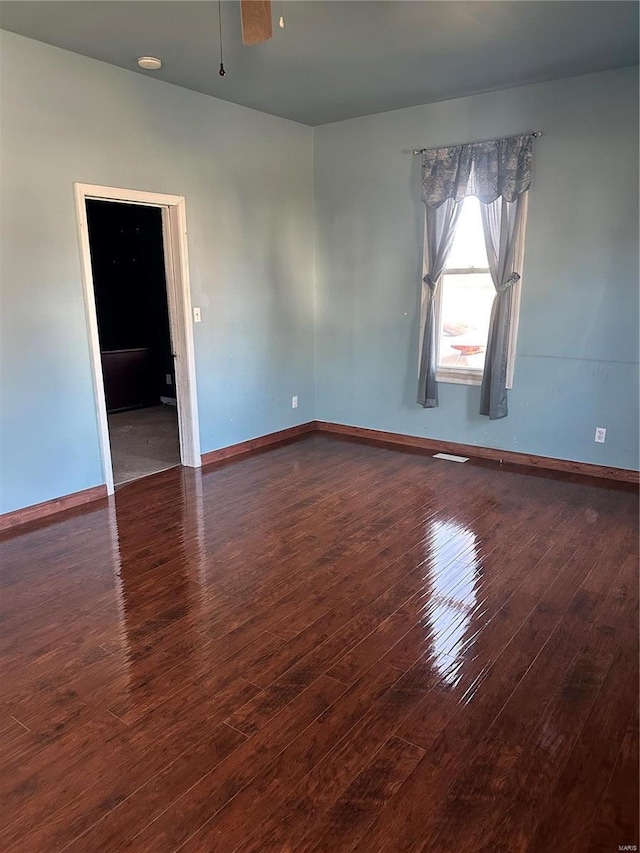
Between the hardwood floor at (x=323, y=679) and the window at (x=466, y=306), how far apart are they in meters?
1.47

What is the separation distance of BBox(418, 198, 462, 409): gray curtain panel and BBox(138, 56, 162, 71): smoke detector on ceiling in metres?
2.29

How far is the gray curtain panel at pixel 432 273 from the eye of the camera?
4672 mm

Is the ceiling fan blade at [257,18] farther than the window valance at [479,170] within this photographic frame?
No

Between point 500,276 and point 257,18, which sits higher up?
point 257,18

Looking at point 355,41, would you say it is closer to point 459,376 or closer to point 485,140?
point 485,140

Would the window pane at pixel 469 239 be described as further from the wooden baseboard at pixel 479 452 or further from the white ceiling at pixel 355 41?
the wooden baseboard at pixel 479 452

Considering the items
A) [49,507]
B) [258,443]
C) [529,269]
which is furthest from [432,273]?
[49,507]

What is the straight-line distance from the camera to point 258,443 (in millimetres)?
5340

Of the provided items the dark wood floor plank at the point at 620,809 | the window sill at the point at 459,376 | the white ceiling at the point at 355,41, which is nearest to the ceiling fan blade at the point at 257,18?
the white ceiling at the point at 355,41

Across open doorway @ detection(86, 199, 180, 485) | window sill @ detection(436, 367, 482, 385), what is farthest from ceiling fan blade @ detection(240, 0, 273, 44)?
open doorway @ detection(86, 199, 180, 485)

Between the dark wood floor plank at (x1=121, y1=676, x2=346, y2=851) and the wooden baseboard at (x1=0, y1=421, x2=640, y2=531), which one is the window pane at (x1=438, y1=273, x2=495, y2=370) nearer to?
the wooden baseboard at (x1=0, y1=421, x2=640, y2=531)

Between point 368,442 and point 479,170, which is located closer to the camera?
point 479,170

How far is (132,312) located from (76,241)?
3567mm

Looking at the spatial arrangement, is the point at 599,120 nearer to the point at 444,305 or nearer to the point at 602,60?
the point at 602,60
